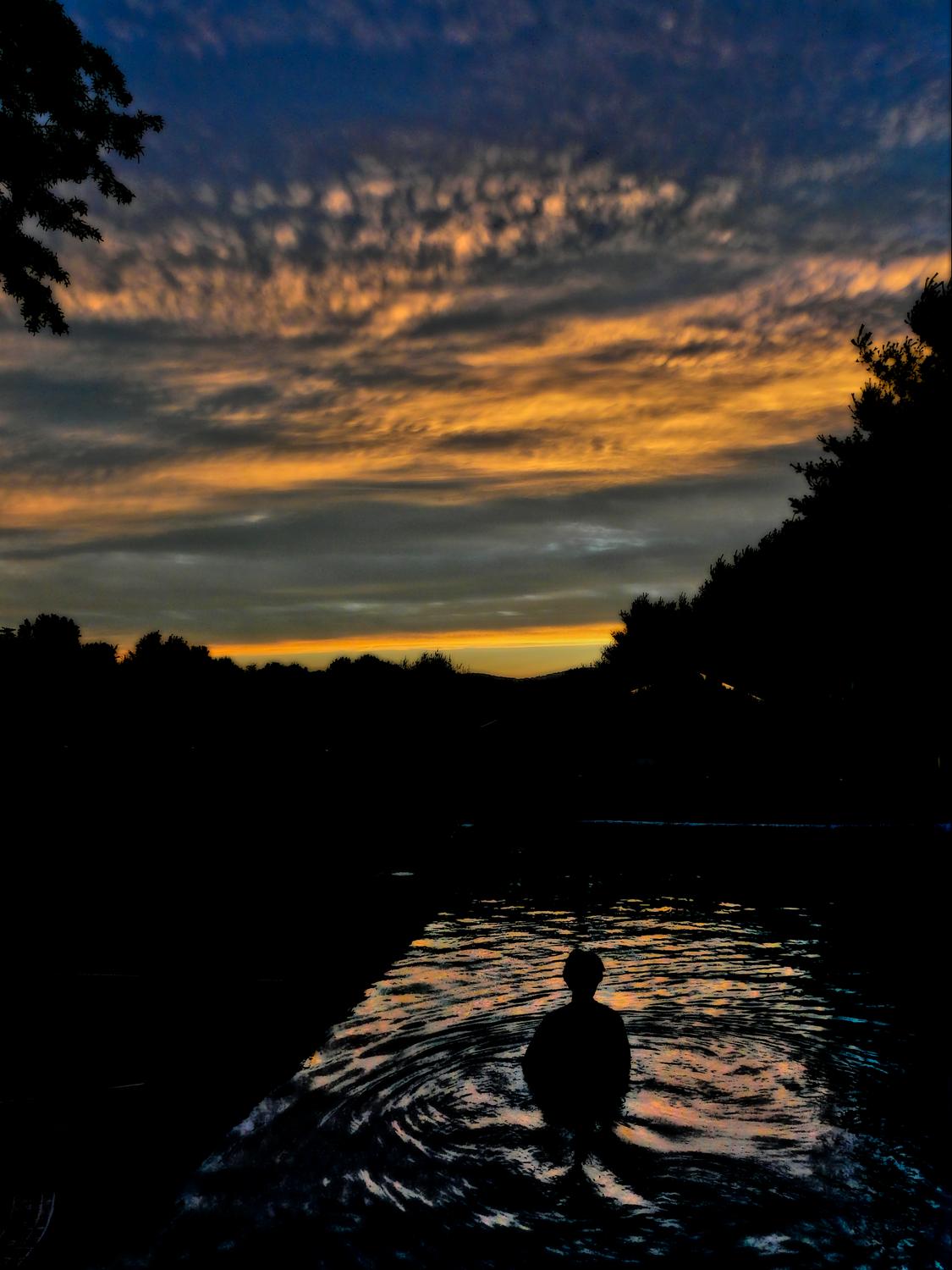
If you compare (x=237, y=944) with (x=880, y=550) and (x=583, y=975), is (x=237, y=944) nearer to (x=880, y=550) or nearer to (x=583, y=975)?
(x=583, y=975)

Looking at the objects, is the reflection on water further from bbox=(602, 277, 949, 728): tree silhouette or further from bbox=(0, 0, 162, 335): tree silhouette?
bbox=(602, 277, 949, 728): tree silhouette

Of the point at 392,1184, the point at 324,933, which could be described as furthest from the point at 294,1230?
the point at 324,933

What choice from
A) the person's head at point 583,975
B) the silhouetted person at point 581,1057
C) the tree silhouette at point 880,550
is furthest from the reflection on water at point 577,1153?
the tree silhouette at point 880,550

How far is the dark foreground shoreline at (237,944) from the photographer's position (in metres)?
6.83

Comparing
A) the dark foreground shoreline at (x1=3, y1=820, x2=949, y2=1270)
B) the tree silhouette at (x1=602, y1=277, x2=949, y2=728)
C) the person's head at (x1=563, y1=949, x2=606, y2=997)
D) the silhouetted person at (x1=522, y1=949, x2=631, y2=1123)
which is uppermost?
the tree silhouette at (x1=602, y1=277, x2=949, y2=728)

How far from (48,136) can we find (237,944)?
40.5ft

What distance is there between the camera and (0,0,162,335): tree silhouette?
13.2 m

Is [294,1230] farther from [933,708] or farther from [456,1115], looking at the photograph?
[933,708]

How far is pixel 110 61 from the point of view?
14109 mm

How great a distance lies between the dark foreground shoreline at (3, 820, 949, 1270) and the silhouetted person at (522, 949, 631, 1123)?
7.85ft

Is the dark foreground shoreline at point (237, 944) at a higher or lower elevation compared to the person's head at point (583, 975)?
lower

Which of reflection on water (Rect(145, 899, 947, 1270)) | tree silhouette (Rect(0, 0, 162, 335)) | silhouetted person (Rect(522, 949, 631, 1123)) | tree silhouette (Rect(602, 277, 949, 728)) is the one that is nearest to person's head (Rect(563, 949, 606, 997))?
silhouetted person (Rect(522, 949, 631, 1123))

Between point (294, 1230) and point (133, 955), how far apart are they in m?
9.29

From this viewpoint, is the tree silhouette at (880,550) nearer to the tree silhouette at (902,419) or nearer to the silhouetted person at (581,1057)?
the tree silhouette at (902,419)
